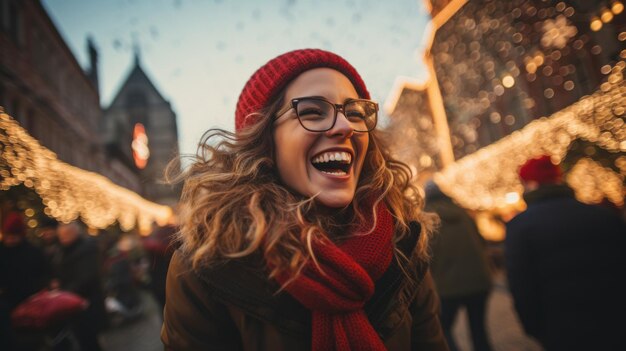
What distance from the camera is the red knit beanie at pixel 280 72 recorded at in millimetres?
1267

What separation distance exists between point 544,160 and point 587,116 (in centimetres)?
350

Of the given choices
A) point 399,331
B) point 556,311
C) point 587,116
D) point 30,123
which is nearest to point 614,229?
point 556,311

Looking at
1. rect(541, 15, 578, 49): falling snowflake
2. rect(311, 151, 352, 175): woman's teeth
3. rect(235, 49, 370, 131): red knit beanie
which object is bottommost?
rect(311, 151, 352, 175): woman's teeth

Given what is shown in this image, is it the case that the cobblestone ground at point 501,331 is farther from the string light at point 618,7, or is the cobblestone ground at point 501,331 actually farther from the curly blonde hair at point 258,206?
the string light at point 618,7

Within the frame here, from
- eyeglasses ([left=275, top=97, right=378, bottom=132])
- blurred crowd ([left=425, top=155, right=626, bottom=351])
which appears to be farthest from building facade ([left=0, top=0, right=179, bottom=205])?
blurred crowd ([left=425, top=155, right=626, bottom=351])

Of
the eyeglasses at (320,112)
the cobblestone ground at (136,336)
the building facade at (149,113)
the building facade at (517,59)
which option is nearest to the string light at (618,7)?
the building facade at (517,59)

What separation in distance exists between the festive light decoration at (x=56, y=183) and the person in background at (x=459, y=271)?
3.61 meters

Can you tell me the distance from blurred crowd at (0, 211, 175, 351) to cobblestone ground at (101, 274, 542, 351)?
0.82 metres

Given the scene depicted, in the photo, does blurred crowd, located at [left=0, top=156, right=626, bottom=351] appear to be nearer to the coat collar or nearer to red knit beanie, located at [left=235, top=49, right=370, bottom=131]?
the coat collar

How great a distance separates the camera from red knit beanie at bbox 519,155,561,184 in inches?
86.7

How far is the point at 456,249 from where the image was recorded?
311 centimetres

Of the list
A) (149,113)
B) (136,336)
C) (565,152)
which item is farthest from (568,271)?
(149,113)

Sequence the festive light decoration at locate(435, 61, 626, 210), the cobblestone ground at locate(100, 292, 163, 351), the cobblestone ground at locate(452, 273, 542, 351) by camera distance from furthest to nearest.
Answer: the cobblestone ground at locate(100, 292, 163, 351), the cobblestone ground at locate(452, 273, 542, 351), the festive light decoration at locate(435, 61, 626, 210)

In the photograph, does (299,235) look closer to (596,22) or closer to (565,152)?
(596,22)
